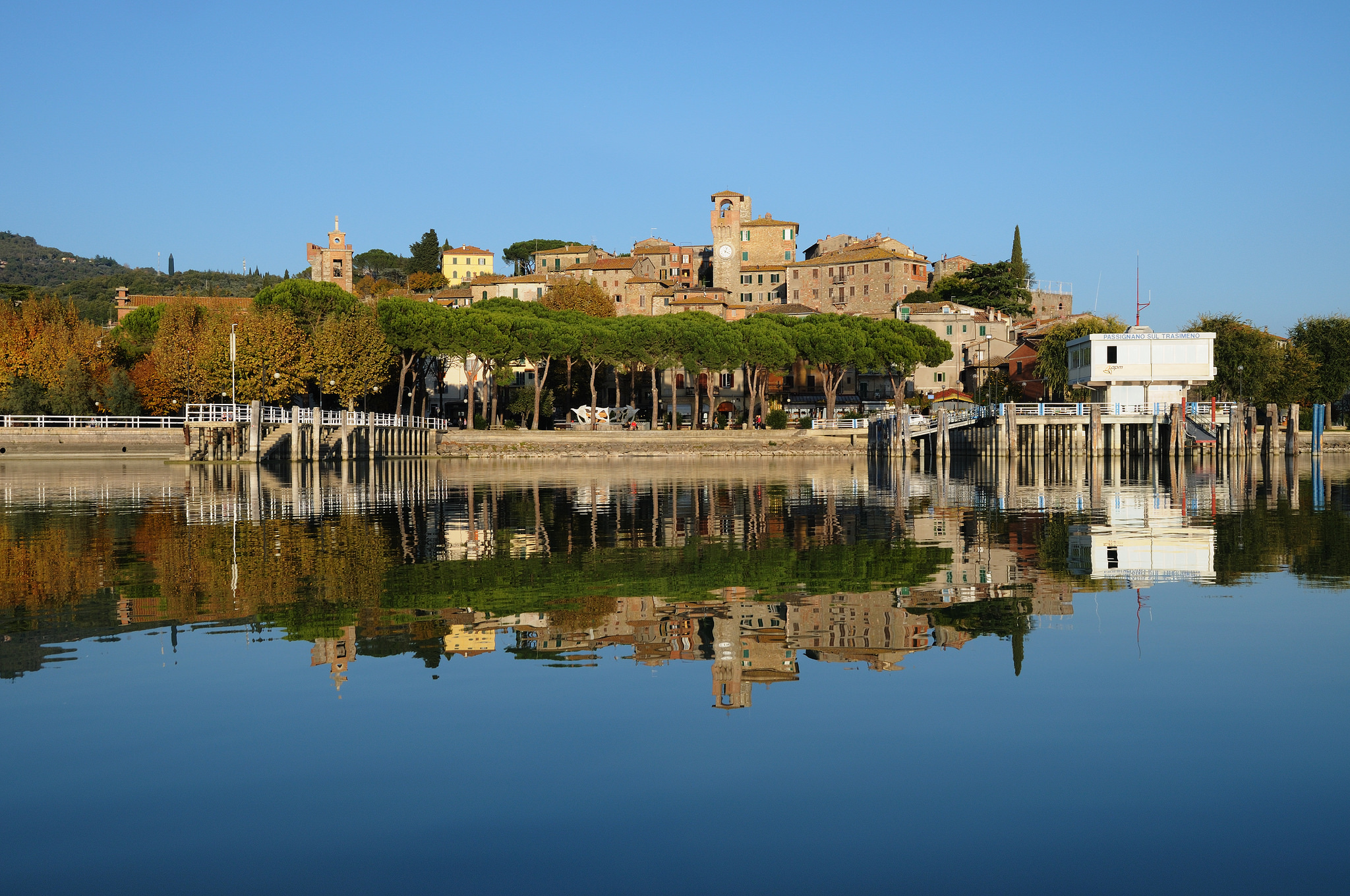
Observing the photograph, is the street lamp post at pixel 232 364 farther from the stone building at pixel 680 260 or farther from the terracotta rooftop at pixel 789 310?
the stone building at pixel 680 260

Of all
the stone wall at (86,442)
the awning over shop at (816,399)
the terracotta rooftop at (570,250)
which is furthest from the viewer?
the terracotta rooftop at (570,250)

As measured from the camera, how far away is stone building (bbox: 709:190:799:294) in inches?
5837

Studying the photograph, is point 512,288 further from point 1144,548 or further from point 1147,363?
point 1144,548

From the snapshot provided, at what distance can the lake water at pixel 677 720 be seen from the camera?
20.0 ft

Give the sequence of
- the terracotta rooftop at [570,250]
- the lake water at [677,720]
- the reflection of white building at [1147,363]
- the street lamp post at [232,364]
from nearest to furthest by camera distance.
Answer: the lake water at [677,720] → the street lamp post at [232,364] → the reflection of white building at [1147,363] → the terracotta rooftop at [570,250]

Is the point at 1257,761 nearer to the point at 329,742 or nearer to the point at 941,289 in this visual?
the point at 329,742

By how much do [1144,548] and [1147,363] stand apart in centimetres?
5715

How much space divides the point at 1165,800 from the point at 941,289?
13337 centimetres

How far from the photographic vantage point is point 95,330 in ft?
277

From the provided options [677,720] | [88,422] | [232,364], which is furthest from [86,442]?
[677,720]

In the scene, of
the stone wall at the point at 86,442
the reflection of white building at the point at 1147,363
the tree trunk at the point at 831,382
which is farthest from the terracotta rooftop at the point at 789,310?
the stone wall at the point at 86,442

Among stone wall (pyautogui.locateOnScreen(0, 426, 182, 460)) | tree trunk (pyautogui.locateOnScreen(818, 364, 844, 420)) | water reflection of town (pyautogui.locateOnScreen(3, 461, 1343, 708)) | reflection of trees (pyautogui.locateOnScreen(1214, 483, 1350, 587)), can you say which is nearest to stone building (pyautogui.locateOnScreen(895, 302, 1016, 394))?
tree trunk (pyautogui.locateOnScreen(818, 364, 844, 420))

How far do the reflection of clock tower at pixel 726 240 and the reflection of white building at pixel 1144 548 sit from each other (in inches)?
4801

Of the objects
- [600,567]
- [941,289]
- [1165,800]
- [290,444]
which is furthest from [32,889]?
[941,289]
